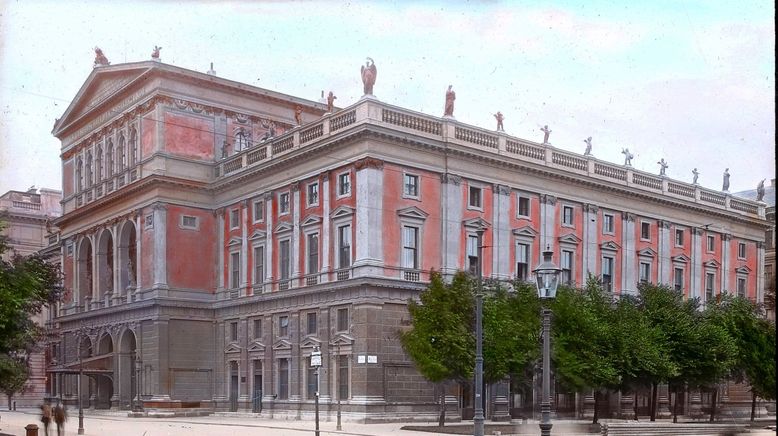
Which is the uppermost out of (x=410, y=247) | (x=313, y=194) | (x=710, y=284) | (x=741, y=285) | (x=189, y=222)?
(x=313, y=194)

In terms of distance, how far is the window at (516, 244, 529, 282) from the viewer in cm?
5428

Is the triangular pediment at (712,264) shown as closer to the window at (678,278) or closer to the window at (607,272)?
the window at (678,278)

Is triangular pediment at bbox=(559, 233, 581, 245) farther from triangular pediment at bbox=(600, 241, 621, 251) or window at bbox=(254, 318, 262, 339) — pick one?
window at bbox=(254, 318, 262, 339)

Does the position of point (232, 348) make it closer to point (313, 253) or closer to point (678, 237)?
point (313, 253)

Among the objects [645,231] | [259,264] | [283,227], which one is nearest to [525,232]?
[645,231]

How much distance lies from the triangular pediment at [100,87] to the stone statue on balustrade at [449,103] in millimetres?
18951

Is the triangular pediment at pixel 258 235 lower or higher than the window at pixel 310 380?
higher

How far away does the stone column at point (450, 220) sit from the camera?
165 feet

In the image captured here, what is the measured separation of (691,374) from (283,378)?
68.5ft

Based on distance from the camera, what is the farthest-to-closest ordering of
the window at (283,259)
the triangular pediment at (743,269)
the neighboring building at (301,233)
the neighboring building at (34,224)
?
the neighboring building at (34,224) < the triangular pediment at (743,269) < the window at (283,259) < the neighboring building at (301,233)

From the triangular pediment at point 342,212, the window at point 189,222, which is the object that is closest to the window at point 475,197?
the triangular pediment at point 342,212

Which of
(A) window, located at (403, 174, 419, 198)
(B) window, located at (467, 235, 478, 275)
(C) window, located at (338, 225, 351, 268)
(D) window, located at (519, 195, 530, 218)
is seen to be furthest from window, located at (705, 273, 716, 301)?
(C) window, located at (338, 225, 351, 268)

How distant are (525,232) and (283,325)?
14108mm

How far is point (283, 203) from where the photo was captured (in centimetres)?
5472
